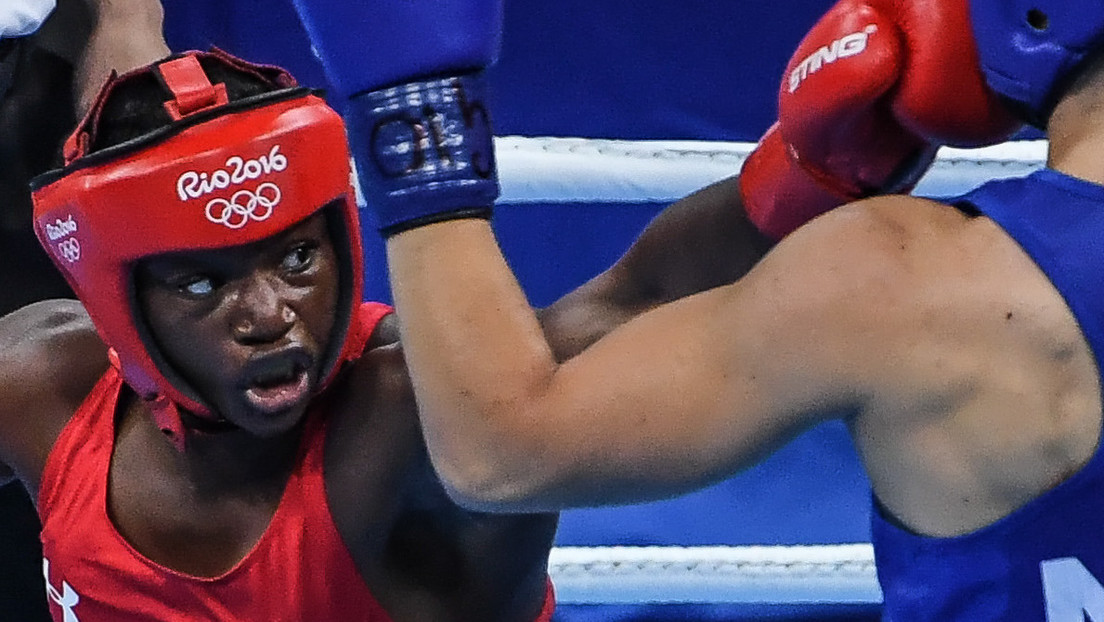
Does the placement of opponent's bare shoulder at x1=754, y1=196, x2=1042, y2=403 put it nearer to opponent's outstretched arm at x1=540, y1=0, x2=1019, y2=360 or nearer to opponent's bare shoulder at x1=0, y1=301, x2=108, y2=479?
opponent's outstretched arm at x1=540, y1=0, x2=1019, y2=360

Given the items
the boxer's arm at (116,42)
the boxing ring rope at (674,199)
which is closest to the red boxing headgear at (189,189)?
the boxer's arm at (116,42)

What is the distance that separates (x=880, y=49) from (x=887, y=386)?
289 mm

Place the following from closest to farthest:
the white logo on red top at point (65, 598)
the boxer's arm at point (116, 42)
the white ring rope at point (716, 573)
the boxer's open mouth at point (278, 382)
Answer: the boxer's open mouth at point (278, 382)
the white logo on red top at point (65, 598)
the boxer's arm at point (116, 42)
the white ring rope at point (716, 573)

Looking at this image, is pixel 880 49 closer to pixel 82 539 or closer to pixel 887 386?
pixel 887 386

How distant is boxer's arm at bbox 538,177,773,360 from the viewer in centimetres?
119

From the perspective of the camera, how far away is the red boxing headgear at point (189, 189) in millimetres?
960

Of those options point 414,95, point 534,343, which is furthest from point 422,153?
point 534,343

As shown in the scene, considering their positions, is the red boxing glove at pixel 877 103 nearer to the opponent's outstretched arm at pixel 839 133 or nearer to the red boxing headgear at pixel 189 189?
the opponent's outstretched arm at pixel 839 133

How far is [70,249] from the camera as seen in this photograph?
1012 millimetres

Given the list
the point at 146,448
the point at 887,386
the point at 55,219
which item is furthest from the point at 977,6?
the point at 146,448

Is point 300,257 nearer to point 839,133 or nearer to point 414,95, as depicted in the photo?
point 414,95

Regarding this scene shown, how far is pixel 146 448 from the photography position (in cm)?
118

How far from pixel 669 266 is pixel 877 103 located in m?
0.35

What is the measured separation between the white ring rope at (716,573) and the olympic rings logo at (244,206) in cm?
95
